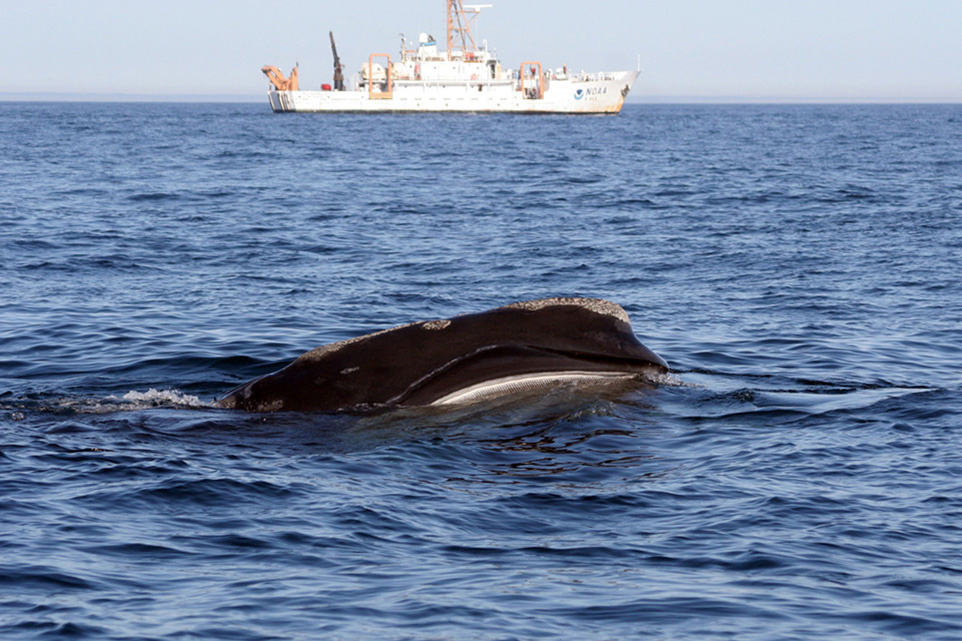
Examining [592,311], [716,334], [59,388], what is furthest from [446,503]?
[716,334]

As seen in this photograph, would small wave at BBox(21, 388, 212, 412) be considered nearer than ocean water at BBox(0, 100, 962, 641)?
No

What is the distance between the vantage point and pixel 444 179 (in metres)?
42.9

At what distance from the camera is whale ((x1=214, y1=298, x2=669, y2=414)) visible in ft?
27.4

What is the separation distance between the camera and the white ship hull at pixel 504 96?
122 metres

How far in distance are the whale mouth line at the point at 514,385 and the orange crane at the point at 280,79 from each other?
129m

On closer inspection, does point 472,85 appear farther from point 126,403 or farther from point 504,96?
point 126,403

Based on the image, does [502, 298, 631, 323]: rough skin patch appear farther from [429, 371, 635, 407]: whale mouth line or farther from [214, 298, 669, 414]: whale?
[429, 371, 635, 407]: whale mouth line

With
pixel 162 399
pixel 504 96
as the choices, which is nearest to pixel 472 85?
pixel 504 96

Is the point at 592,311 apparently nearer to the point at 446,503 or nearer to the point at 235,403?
the point at 446,503

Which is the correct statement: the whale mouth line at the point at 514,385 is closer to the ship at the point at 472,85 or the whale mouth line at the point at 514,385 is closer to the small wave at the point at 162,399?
the small wave at the point at 162,399

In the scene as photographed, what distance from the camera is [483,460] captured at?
8.09 m

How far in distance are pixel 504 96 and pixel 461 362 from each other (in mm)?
116323

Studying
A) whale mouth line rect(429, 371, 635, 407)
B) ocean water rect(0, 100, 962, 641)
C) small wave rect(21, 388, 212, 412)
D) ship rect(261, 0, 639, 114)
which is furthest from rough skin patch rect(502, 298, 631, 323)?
ship rect(261, 0, 639, 114)

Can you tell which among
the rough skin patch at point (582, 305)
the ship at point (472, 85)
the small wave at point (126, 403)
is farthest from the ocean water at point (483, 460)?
the ship at point (472, 85)
